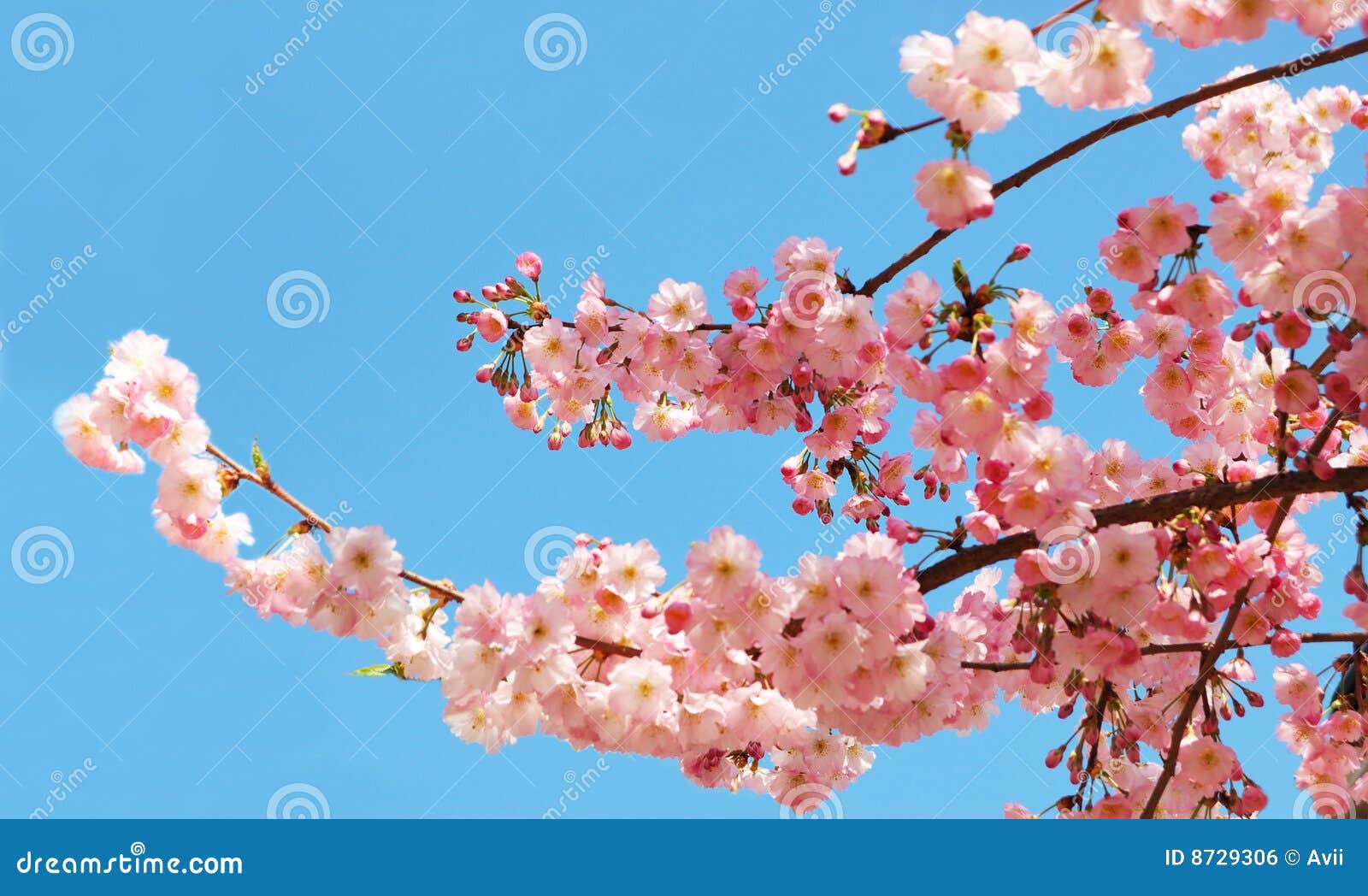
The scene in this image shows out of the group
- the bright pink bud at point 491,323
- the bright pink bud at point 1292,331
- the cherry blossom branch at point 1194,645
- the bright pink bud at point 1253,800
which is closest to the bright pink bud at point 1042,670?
the cherry blossom branch at point 1194,645

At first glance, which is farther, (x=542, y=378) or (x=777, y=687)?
(x=542, y=378)

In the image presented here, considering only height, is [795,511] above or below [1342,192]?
above

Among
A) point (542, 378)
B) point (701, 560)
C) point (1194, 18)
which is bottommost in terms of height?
point (701, 560)

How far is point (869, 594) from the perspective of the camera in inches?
118

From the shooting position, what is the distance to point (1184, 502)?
3.14 m

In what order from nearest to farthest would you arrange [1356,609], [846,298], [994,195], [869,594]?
[869,594] < [994,195] < [1356,609] < [846,298]

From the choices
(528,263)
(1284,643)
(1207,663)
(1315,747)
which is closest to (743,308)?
(528,263)

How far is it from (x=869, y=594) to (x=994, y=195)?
4.36 feet

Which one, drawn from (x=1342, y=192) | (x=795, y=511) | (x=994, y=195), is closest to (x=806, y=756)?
(x=795, y=511)

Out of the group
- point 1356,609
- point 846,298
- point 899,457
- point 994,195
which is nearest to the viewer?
point 994,195

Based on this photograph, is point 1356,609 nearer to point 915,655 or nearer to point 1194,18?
point 915,655

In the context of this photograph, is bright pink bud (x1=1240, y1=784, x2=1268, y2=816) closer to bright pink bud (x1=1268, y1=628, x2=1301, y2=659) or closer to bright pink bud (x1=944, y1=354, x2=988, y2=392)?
bright pink bud (x1=1268, y1=628, x2=1301, y2=659)

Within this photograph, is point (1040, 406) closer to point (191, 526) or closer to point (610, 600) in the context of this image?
point (610, 600)

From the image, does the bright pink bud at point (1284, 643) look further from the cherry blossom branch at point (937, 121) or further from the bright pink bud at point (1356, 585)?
the cherry blossom branch at point (937, 121)
